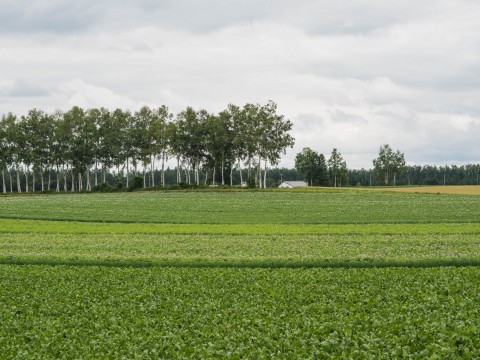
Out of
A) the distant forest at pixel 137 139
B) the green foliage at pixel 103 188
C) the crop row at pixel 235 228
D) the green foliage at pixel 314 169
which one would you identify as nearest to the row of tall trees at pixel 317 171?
the green foliage at pixel 314 169

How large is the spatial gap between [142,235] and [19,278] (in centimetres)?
1793

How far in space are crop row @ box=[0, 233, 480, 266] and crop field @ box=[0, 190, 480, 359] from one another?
9 centimetres

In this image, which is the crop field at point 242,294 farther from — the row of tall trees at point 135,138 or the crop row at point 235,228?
the row of tall trees at point 135,138

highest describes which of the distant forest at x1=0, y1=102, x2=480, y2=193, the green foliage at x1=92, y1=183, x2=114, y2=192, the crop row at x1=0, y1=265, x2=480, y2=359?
the distant forest at x1=0, y1=102, x2=480, y2=193

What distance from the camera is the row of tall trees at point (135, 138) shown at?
129 meters

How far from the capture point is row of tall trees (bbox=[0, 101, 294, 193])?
129 metres

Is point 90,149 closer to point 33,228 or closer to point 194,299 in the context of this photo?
point 33,228

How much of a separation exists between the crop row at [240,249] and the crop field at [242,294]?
9 cm

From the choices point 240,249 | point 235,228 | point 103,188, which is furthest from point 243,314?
point 103,188

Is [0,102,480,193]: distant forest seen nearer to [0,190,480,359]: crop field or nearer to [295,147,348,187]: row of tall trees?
[295,147,348,187]: row of tall trees

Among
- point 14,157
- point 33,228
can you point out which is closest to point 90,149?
point 14,157

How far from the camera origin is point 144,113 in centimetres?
14050

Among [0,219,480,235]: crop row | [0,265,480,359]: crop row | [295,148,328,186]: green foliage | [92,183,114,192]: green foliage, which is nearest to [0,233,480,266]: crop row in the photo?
[0,219,480,235]: crop row

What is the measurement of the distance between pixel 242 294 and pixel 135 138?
122365 millimetres
